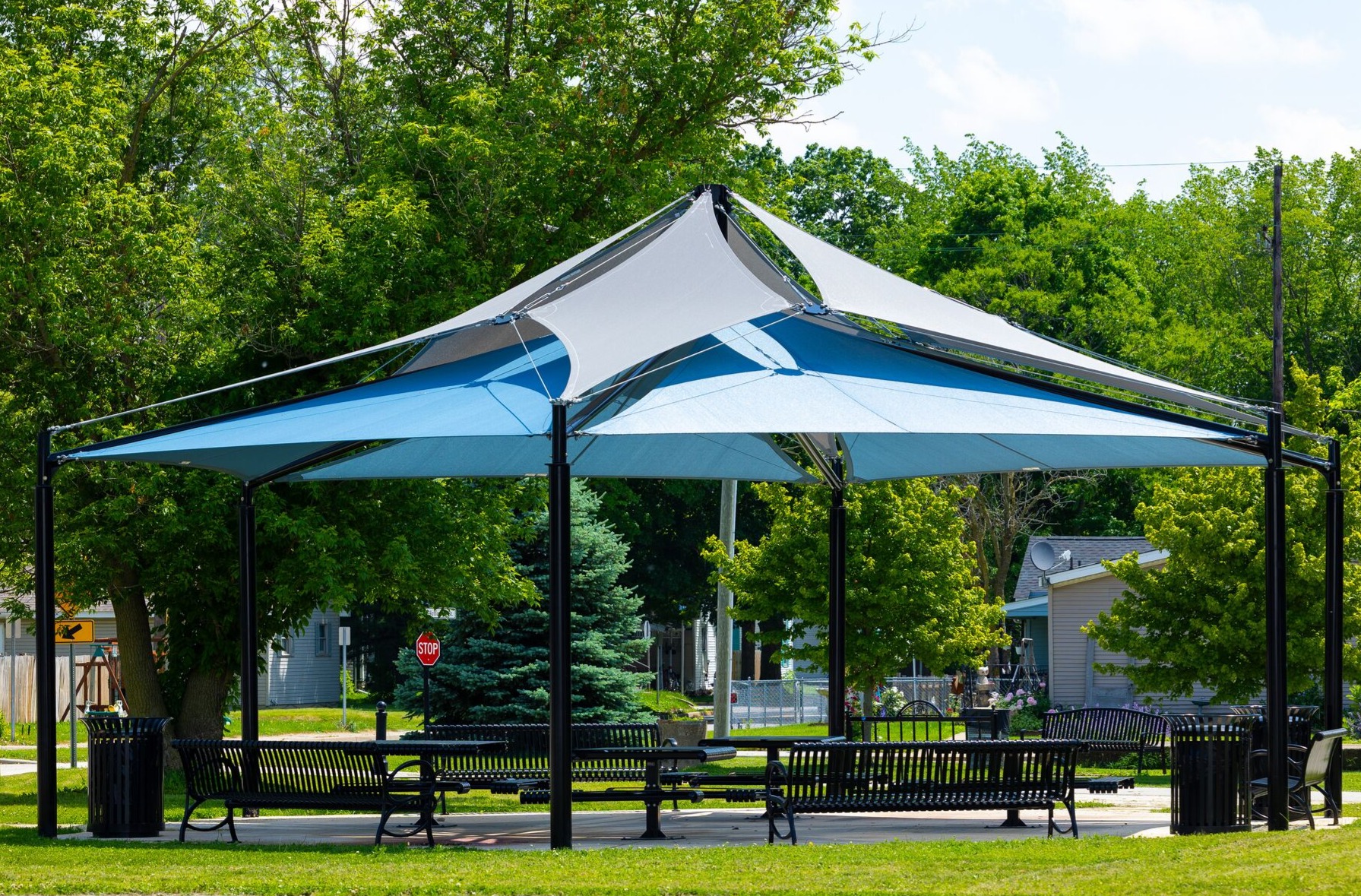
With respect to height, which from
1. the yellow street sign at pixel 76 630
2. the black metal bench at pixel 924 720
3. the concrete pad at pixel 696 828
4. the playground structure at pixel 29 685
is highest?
the yellow street sign at pixel 76 630

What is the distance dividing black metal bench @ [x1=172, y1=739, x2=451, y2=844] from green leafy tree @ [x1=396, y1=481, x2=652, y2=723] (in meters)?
13.2

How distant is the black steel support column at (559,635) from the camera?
11102mm

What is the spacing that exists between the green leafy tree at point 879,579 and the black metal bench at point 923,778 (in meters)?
11.0

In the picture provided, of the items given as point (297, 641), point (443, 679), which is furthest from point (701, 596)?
point (443, 679)

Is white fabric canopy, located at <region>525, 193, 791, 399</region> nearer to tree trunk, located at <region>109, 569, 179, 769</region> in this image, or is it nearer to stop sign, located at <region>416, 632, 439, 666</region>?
tree trunk, located at <region>109, 569, 179, 769</region>

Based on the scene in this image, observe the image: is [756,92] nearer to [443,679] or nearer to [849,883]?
[443,679]

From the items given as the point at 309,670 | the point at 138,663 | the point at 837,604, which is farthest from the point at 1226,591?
the point at 309,670

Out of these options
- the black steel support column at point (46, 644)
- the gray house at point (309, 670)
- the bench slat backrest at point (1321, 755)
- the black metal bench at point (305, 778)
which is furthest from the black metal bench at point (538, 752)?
the gray house at point (309, 670)

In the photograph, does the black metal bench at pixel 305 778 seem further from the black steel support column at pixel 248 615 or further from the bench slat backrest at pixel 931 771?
the bench slat backrest at pixel 931 771

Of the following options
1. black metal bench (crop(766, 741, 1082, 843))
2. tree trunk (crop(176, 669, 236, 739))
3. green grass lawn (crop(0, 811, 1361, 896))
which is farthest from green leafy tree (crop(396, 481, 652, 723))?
green grass lawn (crop(0, 811, 1361, 896))

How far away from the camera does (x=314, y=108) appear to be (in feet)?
83.7

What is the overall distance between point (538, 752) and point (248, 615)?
9.69ft

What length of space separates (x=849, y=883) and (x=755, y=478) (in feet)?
29.5

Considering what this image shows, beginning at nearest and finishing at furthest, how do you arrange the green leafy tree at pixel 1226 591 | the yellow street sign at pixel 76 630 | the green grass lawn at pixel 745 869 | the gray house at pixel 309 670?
the green grass lawn at pixel 745 869
the green leafy tree at pixel 1226 591
the yellow street sign at pixel 76 630
the gray house at pixel 309 670
